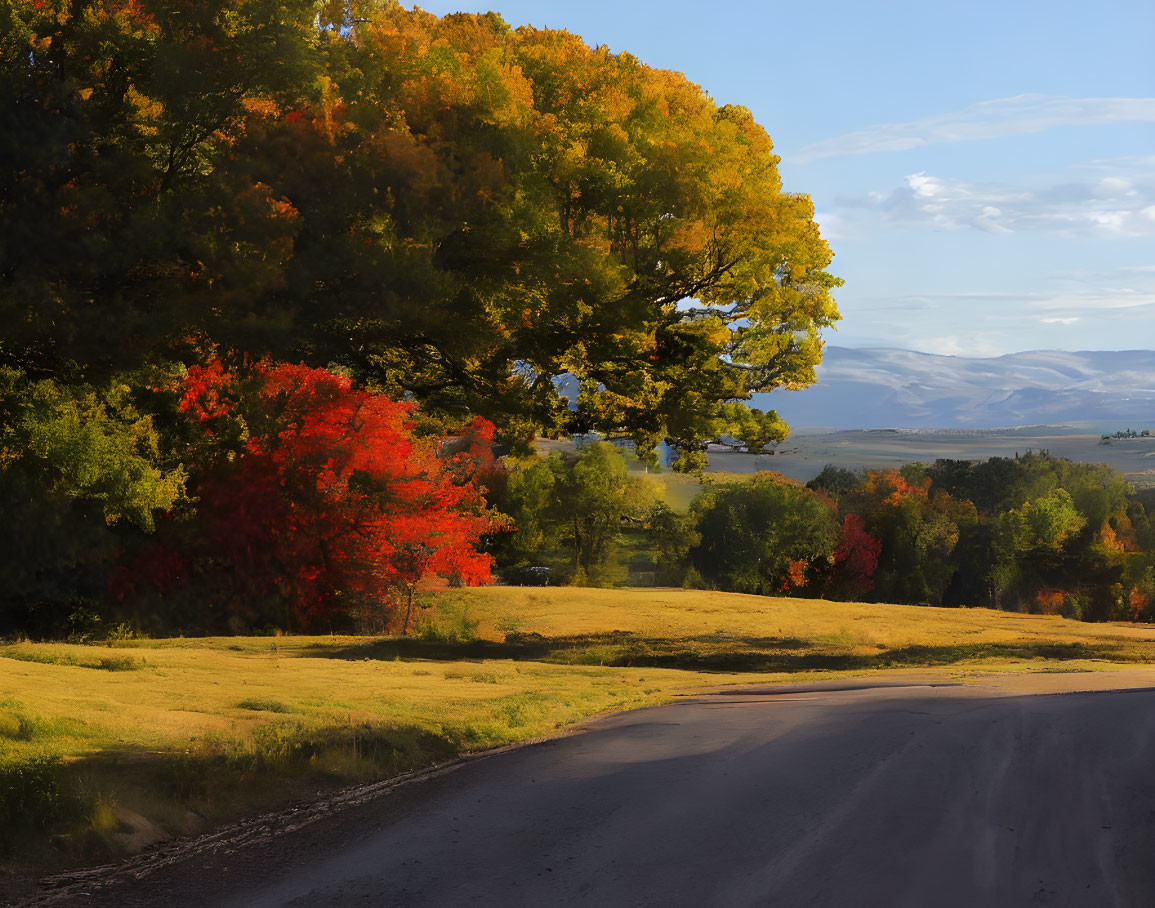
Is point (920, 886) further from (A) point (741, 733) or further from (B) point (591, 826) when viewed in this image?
(A) point (741, 733)

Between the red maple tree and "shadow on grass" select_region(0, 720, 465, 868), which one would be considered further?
the red maple tree

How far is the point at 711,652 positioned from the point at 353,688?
13020 mm

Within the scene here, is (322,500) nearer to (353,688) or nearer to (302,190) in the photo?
(353,688)

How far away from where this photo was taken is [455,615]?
34.4m

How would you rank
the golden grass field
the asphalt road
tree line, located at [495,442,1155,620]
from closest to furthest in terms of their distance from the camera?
the asphalt road < the golden grass field < tree line, located at [495,442,1155,620]

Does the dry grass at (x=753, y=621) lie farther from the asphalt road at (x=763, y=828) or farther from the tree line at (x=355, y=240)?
the asphalt road at (x=763, y=828)

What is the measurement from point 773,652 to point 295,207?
64.8ft

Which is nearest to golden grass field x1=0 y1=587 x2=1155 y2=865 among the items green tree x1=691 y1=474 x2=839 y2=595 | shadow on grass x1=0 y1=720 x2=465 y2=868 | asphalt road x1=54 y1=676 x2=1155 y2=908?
shadow on grass x1=0 y1=720 x2=465 y2=868

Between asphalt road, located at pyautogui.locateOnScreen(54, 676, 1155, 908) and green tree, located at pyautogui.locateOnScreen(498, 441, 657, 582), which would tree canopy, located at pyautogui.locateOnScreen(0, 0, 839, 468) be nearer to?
asphalt road, located at pyautogui.locateOnScreen(54, 676, 1155, 908)

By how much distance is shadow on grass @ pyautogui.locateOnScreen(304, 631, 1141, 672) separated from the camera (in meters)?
25.5

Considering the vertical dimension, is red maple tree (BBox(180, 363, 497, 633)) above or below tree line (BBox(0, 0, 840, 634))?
below

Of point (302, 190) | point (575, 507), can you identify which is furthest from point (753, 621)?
point (575, 507)

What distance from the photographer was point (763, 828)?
8.00m

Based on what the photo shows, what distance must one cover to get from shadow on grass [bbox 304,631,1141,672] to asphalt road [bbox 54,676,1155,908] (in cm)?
1451
